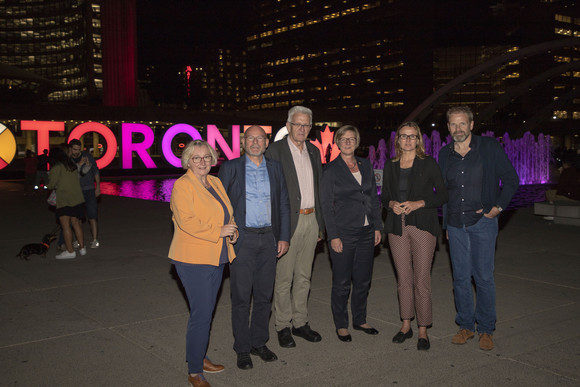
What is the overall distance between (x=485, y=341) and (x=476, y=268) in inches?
23.4

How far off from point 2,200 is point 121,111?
29080mm

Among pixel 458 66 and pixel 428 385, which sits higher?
pixel 458 66

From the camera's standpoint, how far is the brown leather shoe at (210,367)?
13.5 ft

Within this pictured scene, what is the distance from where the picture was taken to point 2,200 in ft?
59.7

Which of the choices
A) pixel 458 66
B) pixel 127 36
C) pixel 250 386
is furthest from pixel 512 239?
pixel 458 66

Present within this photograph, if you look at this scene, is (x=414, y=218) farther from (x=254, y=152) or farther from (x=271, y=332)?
(x=271, y=332)

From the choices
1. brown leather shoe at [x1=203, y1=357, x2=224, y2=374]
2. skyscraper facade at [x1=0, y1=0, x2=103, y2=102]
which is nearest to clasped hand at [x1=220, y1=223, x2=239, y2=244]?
brown leather shoe at [x1=203, y1=357, x2=224, y2=374]

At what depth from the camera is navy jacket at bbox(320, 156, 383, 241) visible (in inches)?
187

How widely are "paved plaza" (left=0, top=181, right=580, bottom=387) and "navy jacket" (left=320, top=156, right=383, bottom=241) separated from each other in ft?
3.37

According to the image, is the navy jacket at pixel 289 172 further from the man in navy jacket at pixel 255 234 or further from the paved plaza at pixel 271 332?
the paved plaza at pixel 271 332

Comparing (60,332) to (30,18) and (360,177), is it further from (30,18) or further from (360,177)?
(30,18)

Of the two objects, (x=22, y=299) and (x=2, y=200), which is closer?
(x=22, y=299)

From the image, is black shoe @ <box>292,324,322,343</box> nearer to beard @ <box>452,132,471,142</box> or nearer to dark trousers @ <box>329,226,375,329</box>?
dark trousers @ <box>329,226,375,329</box>

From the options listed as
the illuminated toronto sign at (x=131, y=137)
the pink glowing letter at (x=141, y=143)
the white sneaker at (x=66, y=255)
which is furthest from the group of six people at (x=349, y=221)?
the pink glowing letter at (x=141, y=143)
